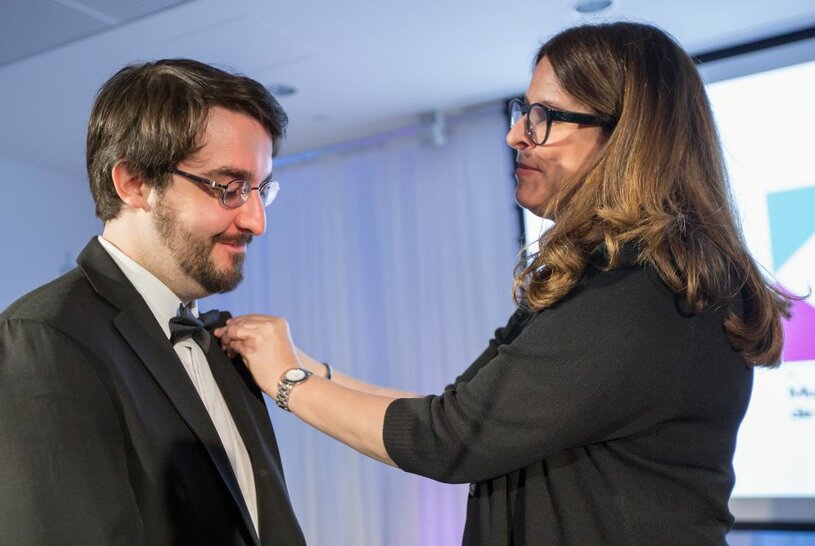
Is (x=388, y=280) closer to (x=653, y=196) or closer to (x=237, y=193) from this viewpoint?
(x=237, y=193)

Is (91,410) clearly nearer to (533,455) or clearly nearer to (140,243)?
(140,243)

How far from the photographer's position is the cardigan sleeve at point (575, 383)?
132 cm

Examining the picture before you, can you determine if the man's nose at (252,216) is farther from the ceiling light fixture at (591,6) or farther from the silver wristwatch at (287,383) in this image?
the ceiling light fixture at (591,6)

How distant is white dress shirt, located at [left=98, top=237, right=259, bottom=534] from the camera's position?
164 cm

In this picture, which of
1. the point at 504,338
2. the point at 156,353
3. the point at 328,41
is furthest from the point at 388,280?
the point at 156,353

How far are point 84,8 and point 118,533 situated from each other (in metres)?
2.86

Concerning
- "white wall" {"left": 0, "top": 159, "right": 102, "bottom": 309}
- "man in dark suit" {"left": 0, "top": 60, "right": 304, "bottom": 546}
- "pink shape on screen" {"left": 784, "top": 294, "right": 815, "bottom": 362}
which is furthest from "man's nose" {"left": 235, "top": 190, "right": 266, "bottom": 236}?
"white wall" {"left": 0, "top": 159, "right": 102, "bottom": 309}

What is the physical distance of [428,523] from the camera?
5.14 m

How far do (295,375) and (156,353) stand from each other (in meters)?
0.29

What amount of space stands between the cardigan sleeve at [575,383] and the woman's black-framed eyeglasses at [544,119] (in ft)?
1.26

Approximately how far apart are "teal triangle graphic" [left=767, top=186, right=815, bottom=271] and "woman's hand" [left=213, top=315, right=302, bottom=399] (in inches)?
126

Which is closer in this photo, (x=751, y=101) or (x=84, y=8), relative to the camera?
(x=84, y=8)

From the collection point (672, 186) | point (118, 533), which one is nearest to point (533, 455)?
point (672, 186)

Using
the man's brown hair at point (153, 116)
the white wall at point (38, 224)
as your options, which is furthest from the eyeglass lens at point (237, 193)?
the white wall at point (38, 224)
